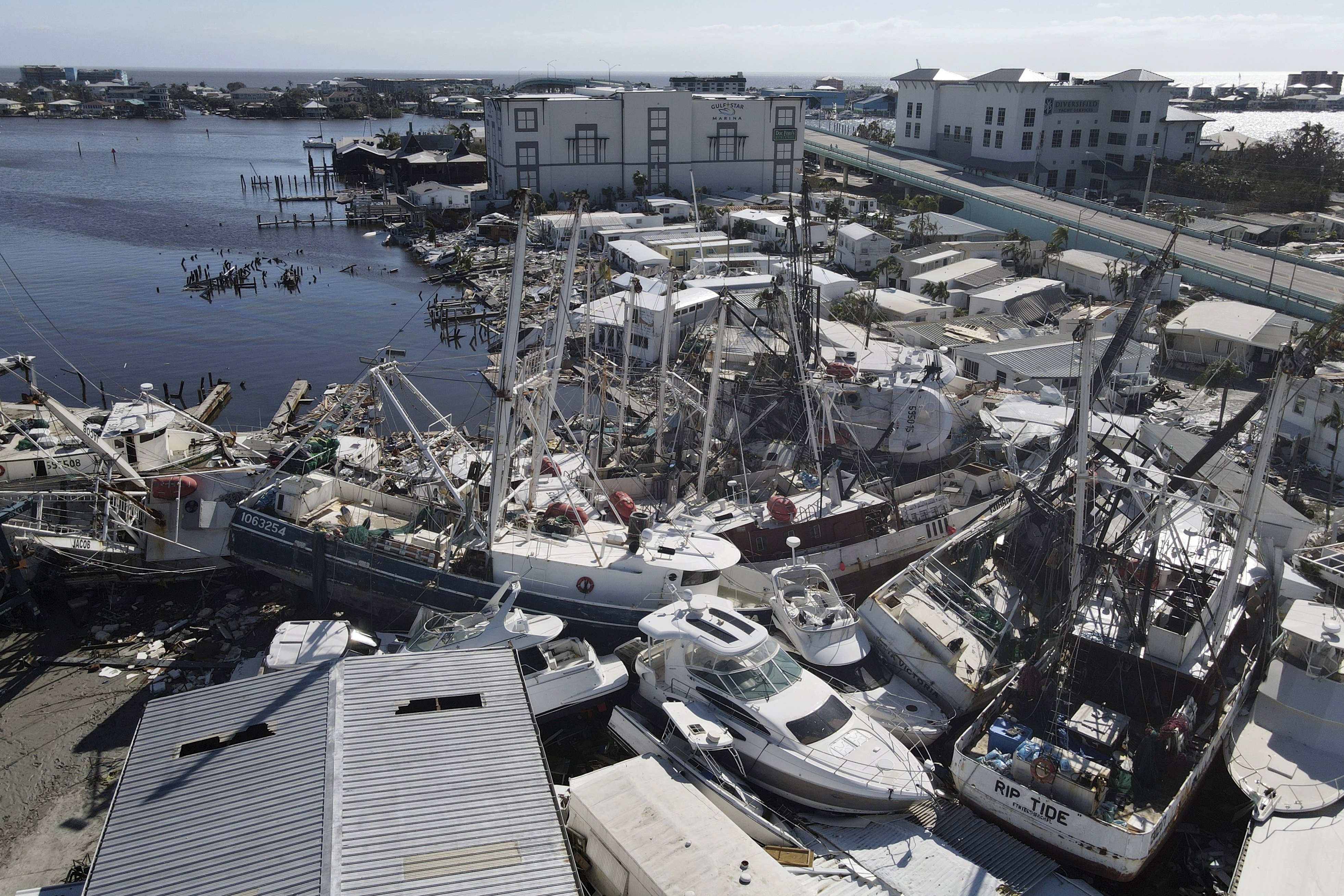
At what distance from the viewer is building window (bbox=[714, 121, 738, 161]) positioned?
248 feet

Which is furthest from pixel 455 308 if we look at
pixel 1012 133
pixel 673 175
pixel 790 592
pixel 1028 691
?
pixel 1012 133

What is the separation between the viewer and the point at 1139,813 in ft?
48.3

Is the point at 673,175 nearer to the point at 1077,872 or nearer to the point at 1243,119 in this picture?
the point at 1077,872

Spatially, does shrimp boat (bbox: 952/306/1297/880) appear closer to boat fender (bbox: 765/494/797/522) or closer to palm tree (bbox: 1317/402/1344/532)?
boat fender (bbox: 765/494/797/522)

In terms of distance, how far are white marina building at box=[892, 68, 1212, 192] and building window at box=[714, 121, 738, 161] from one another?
1993cm

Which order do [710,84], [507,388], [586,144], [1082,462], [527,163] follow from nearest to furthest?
[1082,462], [507,388], [527,163], [586,144], [710,84]

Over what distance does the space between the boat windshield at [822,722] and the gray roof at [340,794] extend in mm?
5050

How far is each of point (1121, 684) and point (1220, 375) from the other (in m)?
23.4

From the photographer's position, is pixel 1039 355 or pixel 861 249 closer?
pixel 1039 355

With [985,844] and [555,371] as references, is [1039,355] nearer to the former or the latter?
[555,371]

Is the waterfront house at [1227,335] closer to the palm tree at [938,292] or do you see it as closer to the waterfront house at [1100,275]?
the waterfront house at [1100,275]

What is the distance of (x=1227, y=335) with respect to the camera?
121 ft

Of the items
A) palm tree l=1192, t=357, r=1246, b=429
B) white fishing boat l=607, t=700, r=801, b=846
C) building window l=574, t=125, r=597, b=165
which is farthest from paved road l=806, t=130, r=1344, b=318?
white fishing boat l=607, t=700, r=801, b=846

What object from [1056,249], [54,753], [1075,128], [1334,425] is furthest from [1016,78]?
[54,753]
